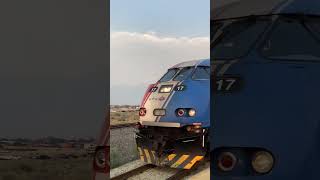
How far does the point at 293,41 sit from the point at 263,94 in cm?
44

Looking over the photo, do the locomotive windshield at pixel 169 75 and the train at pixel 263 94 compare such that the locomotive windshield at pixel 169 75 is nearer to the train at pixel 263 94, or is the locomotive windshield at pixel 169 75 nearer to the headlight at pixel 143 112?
the headlight at pixel 143 112

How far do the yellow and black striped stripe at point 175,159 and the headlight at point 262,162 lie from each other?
4235 mm

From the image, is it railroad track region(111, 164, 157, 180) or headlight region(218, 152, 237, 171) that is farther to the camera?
railroad track region(111, 164, 157, 180)

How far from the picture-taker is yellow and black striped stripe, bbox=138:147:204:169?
23.2 ft

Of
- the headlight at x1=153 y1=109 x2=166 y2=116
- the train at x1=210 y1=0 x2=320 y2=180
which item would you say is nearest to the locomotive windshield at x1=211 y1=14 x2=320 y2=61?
the train at x1=210 y1=0 x2=320 y2=180

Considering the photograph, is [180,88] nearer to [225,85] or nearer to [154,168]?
[154,168]

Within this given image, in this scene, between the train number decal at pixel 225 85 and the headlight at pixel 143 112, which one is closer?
the train number decal at pixel 225 85

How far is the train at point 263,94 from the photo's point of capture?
108 inches

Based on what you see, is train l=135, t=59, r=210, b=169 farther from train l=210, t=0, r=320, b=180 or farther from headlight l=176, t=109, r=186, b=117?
train l=210, t=0, r=320, b=180

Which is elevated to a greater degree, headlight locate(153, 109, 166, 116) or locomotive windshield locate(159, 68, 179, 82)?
locomotive windshield locate(159, 68, 179, 82)

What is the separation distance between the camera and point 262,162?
9.23ft

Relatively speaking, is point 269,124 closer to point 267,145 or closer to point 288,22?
point 267,145

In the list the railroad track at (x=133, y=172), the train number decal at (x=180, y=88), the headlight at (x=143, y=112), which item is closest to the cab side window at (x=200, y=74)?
the train number decal at (x=180, y=88)

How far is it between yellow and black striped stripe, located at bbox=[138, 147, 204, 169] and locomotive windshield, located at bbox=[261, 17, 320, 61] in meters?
4.35
